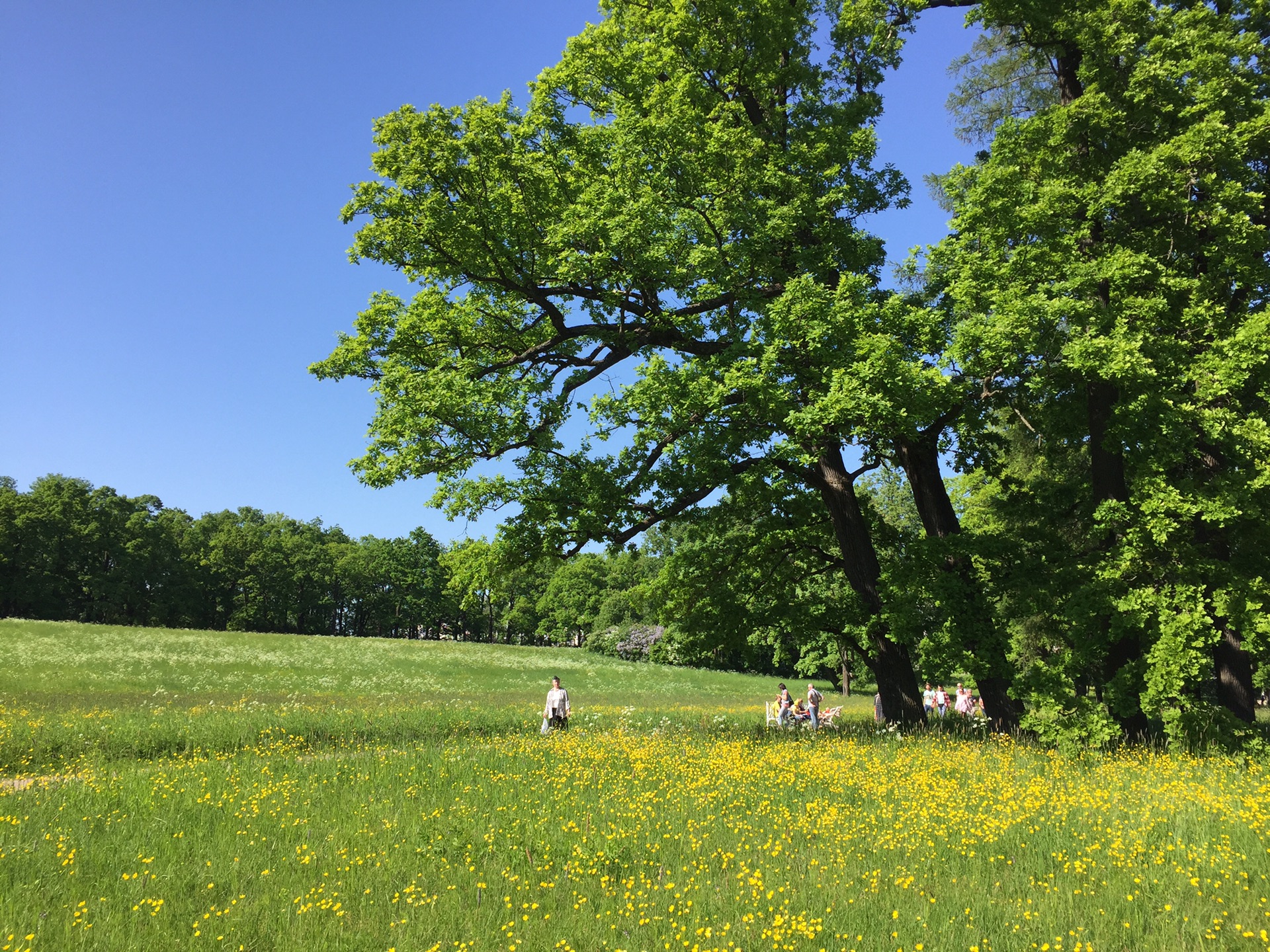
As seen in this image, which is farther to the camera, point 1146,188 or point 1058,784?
point 1146,188

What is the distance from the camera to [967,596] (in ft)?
47.2

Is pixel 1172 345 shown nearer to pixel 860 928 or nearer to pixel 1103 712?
pixel 1103 712

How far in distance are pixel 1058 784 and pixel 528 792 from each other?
268 inches

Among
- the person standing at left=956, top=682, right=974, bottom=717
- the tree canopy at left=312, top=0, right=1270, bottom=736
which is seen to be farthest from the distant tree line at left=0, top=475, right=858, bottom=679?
the tree canopy at left=312, top=0, right=1270, bottom=736

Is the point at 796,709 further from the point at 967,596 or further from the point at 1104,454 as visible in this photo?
the point at 1104,454

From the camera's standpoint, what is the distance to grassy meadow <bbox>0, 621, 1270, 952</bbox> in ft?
18.5

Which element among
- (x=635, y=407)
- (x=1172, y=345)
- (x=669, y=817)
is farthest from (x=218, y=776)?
(x=1172, y=345)

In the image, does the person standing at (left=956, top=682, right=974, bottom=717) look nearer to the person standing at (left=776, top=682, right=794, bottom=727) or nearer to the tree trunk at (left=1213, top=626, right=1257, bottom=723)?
the person standing at (left=776, top=682, right=794, bottom=727)

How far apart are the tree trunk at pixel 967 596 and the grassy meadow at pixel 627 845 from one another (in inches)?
53.9

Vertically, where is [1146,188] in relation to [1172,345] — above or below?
above

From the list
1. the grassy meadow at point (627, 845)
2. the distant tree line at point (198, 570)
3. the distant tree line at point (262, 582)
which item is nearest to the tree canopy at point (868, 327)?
the grassy meadow at point (627, 845)

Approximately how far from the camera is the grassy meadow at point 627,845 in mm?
5625

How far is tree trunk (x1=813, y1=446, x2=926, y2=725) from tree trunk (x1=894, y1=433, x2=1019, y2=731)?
131cm

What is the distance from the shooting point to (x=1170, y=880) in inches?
253
